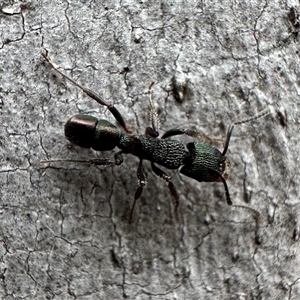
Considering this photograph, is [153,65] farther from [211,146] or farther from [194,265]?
[194,265]

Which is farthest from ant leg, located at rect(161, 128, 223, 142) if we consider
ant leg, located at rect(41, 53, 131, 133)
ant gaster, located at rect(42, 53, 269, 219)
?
ant leg, located at rect(41, 53, 131, 133)

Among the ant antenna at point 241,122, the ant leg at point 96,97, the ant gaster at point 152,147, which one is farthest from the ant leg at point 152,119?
the ant antenna at point 241,122

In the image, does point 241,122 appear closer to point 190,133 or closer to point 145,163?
point 190,133

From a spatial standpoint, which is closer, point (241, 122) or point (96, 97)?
point (96, 97)

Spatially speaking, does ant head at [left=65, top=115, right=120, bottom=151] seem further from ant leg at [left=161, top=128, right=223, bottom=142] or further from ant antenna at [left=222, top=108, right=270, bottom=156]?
ant antenna at [left=222, top=108, right=270, bottom=156]

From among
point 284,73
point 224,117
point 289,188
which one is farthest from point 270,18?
point 289,188

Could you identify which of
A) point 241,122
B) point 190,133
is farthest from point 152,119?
point 241,122

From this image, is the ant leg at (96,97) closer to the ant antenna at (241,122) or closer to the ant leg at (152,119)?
the ant leg at (152,119)

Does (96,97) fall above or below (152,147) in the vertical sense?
above
